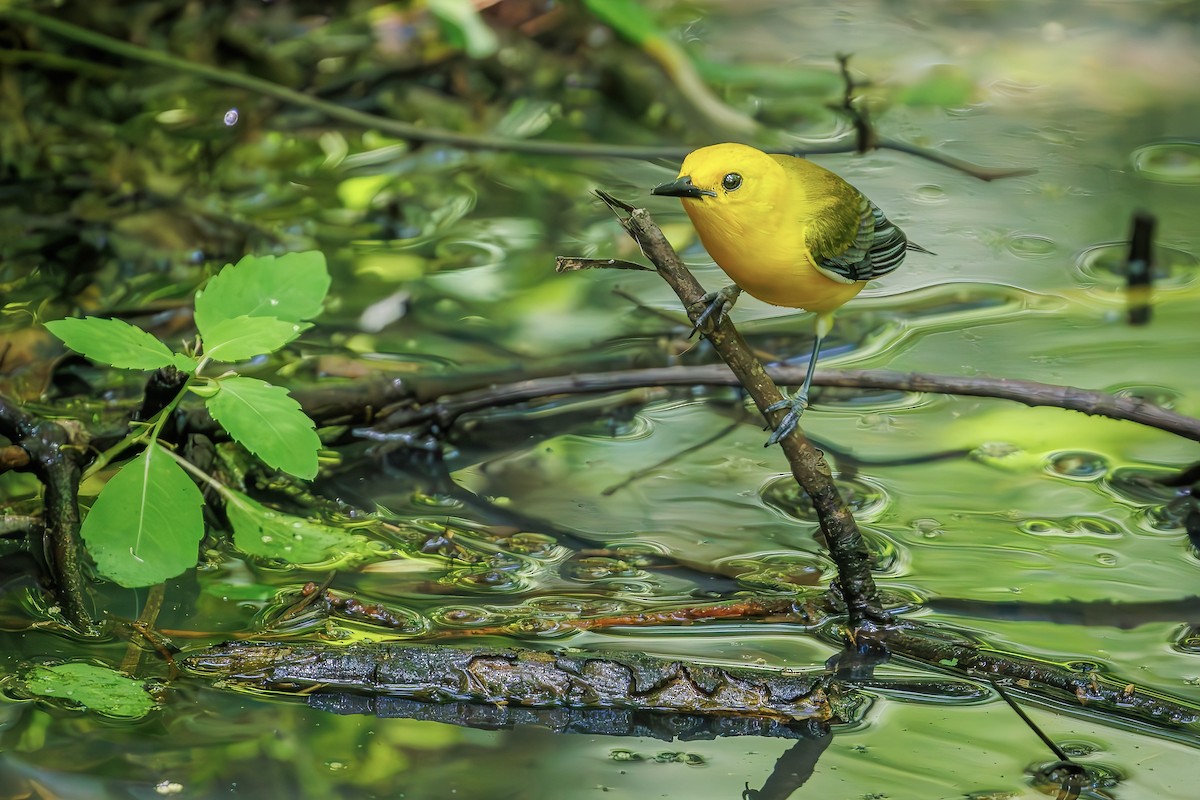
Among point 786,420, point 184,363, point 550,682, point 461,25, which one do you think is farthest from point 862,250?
point 461,25

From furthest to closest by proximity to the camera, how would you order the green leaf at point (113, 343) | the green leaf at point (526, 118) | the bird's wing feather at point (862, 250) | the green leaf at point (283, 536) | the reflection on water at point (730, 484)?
the green leaf at point (526, 118)
the green leaf at point (283, 536)
the bird's wing feather at point (862, 250)
the green leaf at point (113, 343)
the reflection on water at point (730, 484)

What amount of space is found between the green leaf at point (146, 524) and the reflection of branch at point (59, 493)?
0.19 metres

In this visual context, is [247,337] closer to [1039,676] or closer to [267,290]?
[267,290]

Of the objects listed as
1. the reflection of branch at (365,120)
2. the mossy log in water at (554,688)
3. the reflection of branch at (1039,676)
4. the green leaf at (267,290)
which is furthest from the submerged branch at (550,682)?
the reflection of branch at (365,120)

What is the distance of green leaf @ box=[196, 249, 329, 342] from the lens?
1915mm

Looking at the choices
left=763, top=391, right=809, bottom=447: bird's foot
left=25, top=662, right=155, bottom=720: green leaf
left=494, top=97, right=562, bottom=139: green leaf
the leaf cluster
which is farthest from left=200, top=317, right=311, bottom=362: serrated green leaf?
left=494, top=97, right=562, bottom=139: green leaf

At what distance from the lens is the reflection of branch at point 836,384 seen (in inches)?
84.4

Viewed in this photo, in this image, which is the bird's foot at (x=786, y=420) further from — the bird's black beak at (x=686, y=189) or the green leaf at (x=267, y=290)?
the green leaf at (x=267, y=290)

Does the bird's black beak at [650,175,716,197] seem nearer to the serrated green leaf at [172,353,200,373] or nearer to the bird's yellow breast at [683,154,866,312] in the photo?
the bird's yellow breast at [683,154,866,312]

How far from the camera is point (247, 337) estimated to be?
180 centimetres

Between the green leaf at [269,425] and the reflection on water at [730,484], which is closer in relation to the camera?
the reflection on water at [730,484]

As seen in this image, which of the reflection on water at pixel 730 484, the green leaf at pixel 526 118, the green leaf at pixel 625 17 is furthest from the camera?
the green leaf at pixel 526 118

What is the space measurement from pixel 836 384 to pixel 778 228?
63cm

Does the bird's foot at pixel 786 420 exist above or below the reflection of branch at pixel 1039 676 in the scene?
above
